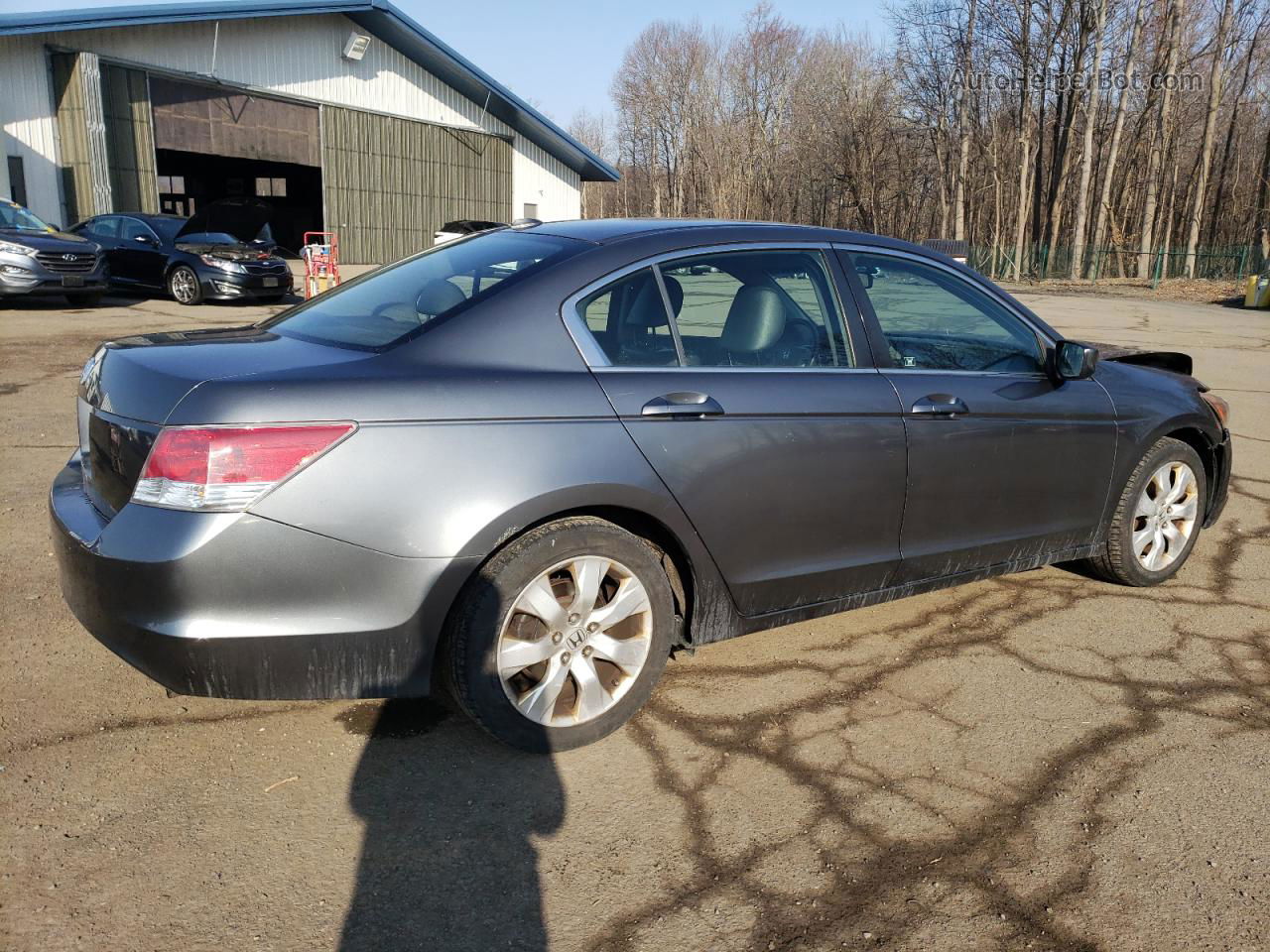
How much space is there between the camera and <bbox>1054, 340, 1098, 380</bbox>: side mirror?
13.2 ft

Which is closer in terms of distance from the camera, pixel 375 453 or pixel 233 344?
pixel 375 453

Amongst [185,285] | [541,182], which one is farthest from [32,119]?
[541,182]

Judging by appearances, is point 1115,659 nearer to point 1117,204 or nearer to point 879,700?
point 879,700

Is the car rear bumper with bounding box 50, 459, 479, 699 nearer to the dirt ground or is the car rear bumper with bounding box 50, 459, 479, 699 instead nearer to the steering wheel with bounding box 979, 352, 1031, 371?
the dirt ground

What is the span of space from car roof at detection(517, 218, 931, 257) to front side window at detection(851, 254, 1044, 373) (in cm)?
12

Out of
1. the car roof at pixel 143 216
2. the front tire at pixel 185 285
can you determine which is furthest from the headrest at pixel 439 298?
the car roof at pixel 143 216

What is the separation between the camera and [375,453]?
2.61 metres

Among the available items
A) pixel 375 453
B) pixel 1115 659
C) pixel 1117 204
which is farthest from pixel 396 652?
pixel 1117 204

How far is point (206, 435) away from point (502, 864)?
A: 1.31 metres

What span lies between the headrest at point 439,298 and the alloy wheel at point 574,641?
87cm

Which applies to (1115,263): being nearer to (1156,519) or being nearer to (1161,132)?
(1161,132)

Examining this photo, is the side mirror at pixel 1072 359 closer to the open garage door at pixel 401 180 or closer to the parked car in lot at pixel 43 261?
the parked car in lot at pixel 43 261

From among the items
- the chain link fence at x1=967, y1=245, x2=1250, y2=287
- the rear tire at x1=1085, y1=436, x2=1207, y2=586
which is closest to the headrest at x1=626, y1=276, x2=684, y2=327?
the rear tire at x1=1085, y1=436, x2=1207, y2=586

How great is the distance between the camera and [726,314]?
354 cm
